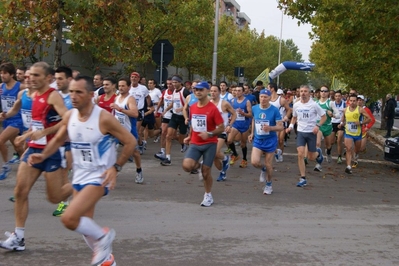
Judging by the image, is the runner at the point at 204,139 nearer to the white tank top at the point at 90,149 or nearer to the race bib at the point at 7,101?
the race bib at the point at 7,101

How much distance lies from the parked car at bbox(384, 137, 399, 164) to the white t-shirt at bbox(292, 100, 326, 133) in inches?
140

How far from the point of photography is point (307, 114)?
12414 mm

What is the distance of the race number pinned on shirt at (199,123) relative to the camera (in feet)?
30.5

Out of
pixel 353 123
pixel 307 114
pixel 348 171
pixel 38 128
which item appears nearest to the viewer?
pixel 38 128

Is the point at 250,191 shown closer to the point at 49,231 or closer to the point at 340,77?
the point at 49,231

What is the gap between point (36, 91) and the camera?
22.1 ft

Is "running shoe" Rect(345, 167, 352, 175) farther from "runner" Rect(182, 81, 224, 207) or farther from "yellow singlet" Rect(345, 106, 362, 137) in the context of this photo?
"runner" Rect(182, 81, 224, 207)

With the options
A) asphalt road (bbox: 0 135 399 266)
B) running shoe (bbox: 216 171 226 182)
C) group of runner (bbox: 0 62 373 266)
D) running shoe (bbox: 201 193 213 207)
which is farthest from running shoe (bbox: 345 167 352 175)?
running shoe (bbox: 201 193 213 207)

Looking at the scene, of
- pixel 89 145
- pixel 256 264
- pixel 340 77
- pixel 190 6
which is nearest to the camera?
pixel 89 145

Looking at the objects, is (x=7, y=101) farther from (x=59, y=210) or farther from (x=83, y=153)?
(x=83, y=153)

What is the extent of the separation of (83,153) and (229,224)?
3.08 metres

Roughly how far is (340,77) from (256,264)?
77.4 feet

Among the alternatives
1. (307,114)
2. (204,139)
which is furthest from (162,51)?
(204,139)

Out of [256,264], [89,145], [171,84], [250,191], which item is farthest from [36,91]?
[171,84]
